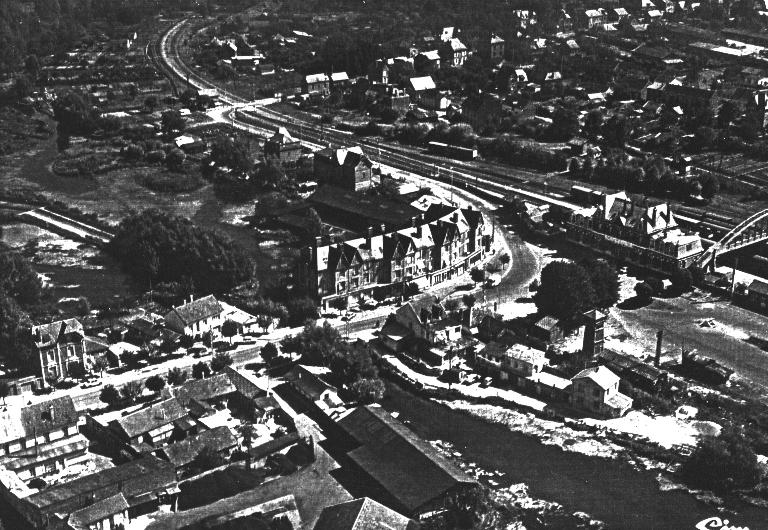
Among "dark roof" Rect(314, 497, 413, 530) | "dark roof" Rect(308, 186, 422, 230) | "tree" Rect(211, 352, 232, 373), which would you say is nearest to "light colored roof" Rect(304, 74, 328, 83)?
"dark roof" Rect(308, 186, 422, 230)

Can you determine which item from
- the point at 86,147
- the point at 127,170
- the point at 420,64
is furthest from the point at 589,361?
the point at 420,64

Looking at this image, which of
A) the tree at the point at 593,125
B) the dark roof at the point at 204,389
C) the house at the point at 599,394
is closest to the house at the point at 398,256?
the dark roof at the point at 204,389

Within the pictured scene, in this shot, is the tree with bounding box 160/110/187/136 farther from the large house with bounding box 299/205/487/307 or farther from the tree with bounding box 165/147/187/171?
the large house with bounding box 299/205/487/307

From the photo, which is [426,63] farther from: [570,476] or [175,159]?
[570,476]

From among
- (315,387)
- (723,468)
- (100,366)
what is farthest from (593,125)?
(100,366)

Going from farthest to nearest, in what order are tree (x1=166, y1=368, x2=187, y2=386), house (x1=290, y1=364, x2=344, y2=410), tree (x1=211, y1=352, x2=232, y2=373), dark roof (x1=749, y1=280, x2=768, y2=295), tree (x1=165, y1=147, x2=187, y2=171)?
1. tree (x1=165, y1=147, x2=187, y2=171)
2. dark roof (x1=749, y1=280, x2=768, y2=295)
3. tree (x1=211, y1=352, x2=232, y2=373)
4. tree (x1=166, y1=368, x2=187, y2=386)
5. house (x1=290, y1=364, x2=344, y2=410)

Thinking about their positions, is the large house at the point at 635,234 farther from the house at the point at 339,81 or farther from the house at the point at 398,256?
the house at the point at 339,81

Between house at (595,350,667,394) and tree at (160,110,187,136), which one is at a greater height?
house at (595,350,667,394)
